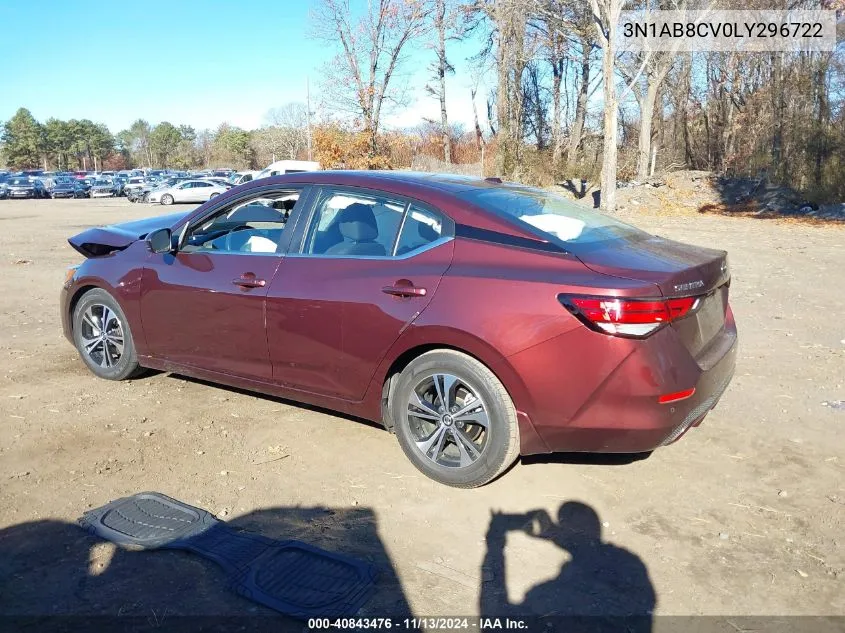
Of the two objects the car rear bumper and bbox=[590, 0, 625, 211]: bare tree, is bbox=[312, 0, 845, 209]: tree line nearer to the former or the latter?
bbox=[590, 0, 625, 211]: bare tree

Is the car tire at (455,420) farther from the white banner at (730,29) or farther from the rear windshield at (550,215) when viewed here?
the white banner at (730,29)

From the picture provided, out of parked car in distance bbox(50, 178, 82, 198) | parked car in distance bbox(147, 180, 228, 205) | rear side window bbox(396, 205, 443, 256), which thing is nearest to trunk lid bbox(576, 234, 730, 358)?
rear side window bbox(396, 205, 443, 256)

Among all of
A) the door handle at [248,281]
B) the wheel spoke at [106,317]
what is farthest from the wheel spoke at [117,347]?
the door handle at [248,281]

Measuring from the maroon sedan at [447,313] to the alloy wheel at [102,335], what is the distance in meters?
0.39

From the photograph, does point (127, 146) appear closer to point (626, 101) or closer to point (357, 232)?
point (626, 101)

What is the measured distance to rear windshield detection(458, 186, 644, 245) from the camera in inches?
153

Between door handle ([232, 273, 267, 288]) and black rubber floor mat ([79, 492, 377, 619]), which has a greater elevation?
door handle ([232, 273, 267, 288])

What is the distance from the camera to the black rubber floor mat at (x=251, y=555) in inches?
113

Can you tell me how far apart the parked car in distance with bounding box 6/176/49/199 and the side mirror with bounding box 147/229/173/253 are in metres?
49.8

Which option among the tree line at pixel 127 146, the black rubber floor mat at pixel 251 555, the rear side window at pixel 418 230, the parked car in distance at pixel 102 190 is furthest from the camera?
the tree line at pixel 127 146

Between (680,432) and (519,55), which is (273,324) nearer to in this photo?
(680,432)

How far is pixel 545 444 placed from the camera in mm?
3633

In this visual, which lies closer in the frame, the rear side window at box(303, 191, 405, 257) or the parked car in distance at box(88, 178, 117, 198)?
the rear side window at box(303, 191, 405, 257)

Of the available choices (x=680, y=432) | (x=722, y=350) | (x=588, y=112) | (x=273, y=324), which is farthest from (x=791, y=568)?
(x=588, y=112)
